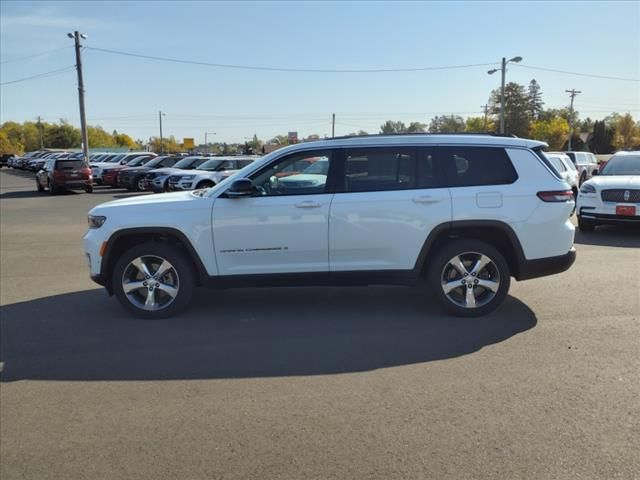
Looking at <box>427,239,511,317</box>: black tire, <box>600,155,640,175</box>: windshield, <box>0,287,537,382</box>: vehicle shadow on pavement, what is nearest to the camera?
<box>0,287,537,382</box>: vehicle shadow on pavement

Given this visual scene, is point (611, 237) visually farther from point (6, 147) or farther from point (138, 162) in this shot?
point (6, 147)

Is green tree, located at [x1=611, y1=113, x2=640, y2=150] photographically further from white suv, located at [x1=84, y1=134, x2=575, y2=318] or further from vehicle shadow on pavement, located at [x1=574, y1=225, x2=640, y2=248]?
white suv, located at [x1=84, y1=134, x2=575, y2=318]

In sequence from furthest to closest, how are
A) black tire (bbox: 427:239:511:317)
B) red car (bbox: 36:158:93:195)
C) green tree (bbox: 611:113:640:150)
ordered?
green tree (bbox: 611:113:640:150) < red car (bbox: 36:158:93:195) < black tire (bbox: 427:239:511:317)

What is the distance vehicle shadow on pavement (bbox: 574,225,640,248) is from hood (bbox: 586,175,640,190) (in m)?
0.87

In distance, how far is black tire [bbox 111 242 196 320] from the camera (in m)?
5.84

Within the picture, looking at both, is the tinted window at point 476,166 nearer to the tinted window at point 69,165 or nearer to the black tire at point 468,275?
the black tire at point 468,275

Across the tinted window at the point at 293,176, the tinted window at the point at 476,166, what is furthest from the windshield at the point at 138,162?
the tinted window at the point at 476,166

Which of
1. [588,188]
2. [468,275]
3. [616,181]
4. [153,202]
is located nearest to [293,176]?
[153,202]

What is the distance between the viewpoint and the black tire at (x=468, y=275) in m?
5.75

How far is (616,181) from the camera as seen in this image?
37.6ft

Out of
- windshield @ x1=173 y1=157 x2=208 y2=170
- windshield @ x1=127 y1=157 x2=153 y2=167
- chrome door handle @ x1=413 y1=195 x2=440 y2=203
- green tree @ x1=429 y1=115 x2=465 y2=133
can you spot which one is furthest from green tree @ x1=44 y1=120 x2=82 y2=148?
chrome door handle @ x1=413 y1=195 x2=440 y2=203

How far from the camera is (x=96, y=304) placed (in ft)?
A: 21.7

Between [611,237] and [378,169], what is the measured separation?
25.3ft

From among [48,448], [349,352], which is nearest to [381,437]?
[349,352]
